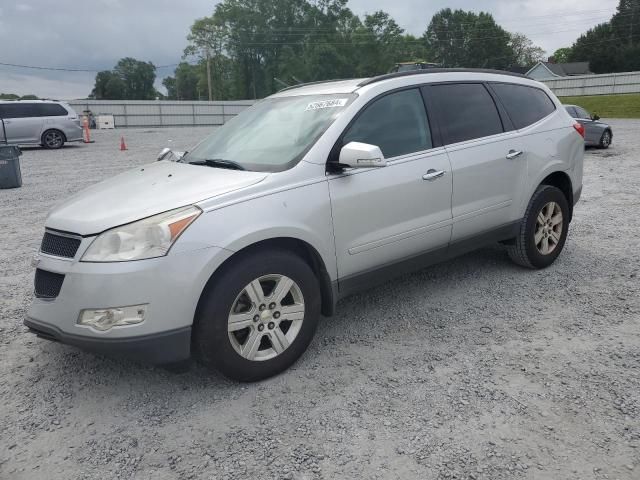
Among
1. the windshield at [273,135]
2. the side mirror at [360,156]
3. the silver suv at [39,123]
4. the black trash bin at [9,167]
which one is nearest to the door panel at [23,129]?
the silver suv at [39,123]

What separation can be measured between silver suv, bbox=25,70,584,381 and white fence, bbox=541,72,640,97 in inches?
1605

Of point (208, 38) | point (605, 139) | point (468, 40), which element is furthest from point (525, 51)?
point (605, 139)

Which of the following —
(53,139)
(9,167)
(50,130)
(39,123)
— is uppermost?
(39,123)

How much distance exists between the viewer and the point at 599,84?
40.2 m

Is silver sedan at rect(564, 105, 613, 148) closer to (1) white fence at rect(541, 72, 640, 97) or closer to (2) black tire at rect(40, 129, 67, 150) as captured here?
(2) black tire at rect(40, 129, 67, 150)

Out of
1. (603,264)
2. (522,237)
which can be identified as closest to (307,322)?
(522,237)

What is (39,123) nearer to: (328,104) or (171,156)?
(171,156)

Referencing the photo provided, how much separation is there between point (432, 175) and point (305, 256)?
3.90ft

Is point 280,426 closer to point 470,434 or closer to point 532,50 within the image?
point 470,434

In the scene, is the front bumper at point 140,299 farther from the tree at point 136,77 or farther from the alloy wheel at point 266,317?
the tree at point 136,77

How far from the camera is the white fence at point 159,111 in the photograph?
123 ft

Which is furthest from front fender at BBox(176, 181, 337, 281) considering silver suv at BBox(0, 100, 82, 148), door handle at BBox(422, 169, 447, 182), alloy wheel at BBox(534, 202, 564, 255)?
silver suv at BBox(0, 100, 82, 148)

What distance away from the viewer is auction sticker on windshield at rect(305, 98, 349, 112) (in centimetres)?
369

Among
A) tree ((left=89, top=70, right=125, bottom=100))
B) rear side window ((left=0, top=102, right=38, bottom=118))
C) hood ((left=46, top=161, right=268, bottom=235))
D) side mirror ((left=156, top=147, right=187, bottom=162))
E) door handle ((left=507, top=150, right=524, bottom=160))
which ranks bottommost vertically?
hood ((left=46, top=161, right=268, bottom=235))
